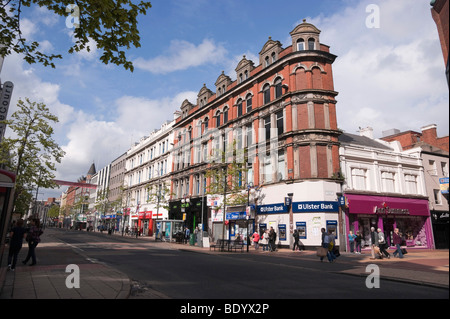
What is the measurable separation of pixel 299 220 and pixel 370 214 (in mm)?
6664

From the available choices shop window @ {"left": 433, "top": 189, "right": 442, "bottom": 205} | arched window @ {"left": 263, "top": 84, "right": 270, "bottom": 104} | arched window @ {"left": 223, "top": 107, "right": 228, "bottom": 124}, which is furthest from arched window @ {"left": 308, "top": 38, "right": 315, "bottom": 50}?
shop window @ {"left": 433, "top": 189, "right": 442, "bottom": 205}

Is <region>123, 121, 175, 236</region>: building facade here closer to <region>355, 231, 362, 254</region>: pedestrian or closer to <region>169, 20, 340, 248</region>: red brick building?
<region>169, 20, 340, 248</region>: red brick building

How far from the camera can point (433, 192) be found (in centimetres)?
3155

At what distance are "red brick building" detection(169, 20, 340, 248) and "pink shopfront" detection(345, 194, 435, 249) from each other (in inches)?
109

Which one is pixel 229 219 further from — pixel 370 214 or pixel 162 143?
pixel 162 143

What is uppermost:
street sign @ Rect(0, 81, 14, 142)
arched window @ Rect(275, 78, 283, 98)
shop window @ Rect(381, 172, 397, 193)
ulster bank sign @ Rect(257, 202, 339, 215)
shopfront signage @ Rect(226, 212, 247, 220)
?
arched window @ Rect(275, 78, 283, 98)

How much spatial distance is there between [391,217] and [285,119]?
13.3 m

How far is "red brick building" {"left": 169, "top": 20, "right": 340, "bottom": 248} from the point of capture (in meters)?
25.6

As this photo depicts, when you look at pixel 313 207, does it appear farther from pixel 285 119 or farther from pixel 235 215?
pixel 235 215

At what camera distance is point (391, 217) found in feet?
91.6

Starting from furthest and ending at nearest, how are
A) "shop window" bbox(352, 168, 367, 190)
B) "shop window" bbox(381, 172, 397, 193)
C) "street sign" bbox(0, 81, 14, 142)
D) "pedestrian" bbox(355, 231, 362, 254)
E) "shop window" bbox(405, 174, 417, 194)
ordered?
"shop window" bbox(405, 174, 417, 194)
"shop window" bbox(381, 172, 397, 193)
"shop window" bbox(352, 168, 367, 190)
"pedestrian" bbox(355, 231, 362, 254)
"street sign" bbox(0, 81, 14, 142)

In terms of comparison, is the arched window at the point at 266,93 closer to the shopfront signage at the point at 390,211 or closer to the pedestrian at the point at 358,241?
the shopfront signage at the point at 390,211

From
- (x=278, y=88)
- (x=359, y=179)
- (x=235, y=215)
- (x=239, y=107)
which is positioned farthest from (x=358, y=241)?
(x=239, y=107)
